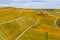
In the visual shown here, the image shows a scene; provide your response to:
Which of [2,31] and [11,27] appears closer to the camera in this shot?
[2,31]

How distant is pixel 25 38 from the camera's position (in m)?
34.1

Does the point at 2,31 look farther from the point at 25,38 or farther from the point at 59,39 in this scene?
the point at 59,39

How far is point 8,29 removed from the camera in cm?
3506

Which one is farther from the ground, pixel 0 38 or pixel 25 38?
pixel 0 38

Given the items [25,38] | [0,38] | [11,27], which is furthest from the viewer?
[11,27]

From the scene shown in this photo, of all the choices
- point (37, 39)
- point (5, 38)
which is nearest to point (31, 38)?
point (37, 39)

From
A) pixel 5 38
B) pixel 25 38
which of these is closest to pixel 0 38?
pixel 5 38

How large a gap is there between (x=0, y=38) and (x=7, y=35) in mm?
3735

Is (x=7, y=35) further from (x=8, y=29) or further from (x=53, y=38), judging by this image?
(x=53, y=38)

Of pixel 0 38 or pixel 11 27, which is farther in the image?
pixel 11 27

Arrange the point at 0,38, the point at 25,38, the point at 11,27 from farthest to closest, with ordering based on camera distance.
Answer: the point at 11,27 → the point at 25,38 → the point at 0,38

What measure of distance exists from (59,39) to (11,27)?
373 inches

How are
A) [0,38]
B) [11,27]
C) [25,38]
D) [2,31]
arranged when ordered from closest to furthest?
1. [0,38]
2. [2,31]
3. [25,38]
4. [11,27]

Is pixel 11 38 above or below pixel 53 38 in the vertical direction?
above
